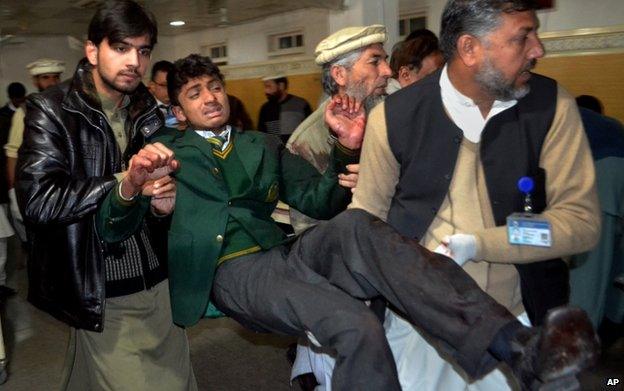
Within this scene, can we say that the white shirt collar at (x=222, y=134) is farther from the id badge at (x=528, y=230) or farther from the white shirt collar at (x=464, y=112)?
the id badge at (x=528, y=230)

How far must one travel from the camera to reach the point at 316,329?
162 cm

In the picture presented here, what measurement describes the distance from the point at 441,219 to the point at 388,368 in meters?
0.47

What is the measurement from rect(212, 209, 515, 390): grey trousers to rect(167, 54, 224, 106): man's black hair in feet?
2.42

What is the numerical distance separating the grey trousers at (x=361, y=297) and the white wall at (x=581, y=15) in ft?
13.7

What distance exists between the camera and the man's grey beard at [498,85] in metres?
1.58

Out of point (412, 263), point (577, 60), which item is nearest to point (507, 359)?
point (412, 263)

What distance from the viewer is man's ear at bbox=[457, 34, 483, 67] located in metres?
1.62

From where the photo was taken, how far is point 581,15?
525cm

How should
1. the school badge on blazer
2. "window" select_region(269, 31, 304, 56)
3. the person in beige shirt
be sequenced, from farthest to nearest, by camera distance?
"window" select_region(269, 31, 304, 56)
the person in beige shirt
the school badge on blazer

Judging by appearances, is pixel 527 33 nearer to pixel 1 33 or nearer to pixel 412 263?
pixel 412 263

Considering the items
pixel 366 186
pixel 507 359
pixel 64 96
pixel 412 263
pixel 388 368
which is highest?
pixel 64 96

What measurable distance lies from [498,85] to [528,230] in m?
0.41

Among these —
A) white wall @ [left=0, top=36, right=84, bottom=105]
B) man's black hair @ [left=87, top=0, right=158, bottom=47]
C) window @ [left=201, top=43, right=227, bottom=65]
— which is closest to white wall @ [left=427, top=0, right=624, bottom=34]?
man's black hair @ [left=87, top=0, right=158, bottom=47]

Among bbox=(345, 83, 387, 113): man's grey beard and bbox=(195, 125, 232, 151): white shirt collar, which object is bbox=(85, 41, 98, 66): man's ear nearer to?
bbox=(195, 125, 232, 151): white shirt collar
